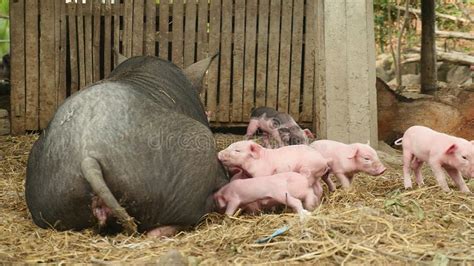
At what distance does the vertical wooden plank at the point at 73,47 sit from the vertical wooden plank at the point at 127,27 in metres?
0.53

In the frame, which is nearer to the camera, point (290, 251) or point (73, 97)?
point (290, 251)

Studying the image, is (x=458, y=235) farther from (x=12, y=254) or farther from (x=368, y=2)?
(x=368, y=2)

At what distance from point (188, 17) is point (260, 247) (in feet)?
16.3

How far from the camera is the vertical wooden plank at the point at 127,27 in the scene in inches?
358

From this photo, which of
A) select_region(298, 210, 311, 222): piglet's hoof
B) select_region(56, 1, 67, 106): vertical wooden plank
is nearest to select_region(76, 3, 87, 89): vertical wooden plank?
select_region(56, 1, 67, 106): vertical wooden plank

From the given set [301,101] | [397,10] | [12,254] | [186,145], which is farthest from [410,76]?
[12,254]

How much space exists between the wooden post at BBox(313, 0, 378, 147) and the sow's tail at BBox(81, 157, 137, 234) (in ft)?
12.1

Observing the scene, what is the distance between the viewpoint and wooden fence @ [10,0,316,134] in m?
9.08

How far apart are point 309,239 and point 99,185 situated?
1.22m

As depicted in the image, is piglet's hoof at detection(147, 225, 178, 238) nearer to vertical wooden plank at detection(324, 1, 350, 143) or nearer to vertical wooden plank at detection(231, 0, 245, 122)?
vertical wooden plank at detection(324, 1, 350, 143)

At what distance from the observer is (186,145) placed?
210 inches

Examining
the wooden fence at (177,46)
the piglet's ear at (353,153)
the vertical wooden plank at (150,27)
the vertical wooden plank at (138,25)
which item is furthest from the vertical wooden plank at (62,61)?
the piglet's ear at (353,153)

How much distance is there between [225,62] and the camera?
9.24 m

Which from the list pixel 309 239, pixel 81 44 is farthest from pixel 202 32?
pixel 309 239
